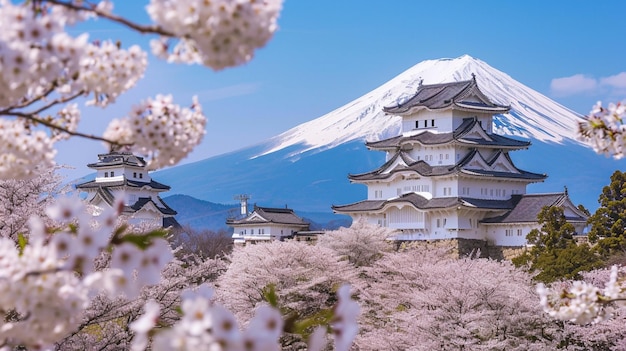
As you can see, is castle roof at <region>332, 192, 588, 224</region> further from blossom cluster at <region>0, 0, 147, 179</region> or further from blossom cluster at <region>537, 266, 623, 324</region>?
blossom cluster at <region>0, 0, 147, 179</region>

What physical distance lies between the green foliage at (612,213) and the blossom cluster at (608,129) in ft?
67.9

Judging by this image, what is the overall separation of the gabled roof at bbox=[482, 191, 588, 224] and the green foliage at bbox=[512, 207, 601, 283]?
4.49 feet

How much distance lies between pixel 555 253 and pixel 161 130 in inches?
875

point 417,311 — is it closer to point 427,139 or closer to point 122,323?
point 122,323

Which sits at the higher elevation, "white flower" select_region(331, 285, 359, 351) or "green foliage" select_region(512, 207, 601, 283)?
"green foliage" select_region(512, 207, 601, 283)

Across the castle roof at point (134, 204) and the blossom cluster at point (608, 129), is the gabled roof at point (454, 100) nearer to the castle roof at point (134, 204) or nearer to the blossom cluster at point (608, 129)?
the castle roof at point (134, 204)

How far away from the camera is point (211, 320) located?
1.68m

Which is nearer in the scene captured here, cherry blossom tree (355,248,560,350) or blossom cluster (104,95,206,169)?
blossom cluster (104,95,206,169)

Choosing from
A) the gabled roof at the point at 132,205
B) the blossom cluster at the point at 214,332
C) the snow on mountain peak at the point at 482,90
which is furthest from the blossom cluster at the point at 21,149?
the snow on mountain peak at the point at 482,90

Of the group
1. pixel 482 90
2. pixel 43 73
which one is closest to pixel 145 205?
pixel 43 73

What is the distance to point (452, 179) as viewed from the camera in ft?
105

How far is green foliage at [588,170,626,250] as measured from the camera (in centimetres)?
2448

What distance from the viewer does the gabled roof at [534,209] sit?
2991 cm

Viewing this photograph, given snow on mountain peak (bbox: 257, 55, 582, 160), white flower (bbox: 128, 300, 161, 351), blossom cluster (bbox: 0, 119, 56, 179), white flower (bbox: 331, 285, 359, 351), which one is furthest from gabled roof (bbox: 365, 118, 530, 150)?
snow on mountain peak (bbox: 257, 55, 582, 160)
